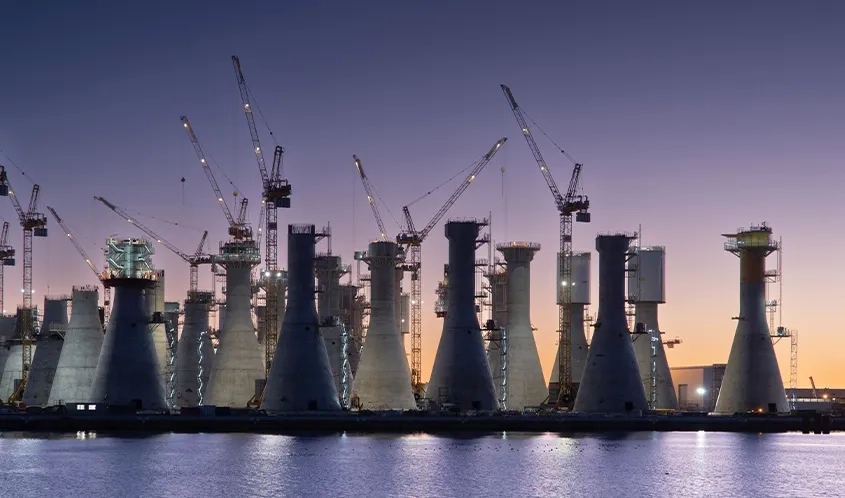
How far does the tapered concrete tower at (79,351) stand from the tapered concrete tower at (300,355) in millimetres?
23795

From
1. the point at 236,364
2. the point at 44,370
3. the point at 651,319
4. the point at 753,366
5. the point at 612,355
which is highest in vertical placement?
the point at 651,319

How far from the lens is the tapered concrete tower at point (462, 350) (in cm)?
15125

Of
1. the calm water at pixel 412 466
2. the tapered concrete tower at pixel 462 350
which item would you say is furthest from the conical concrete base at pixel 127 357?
the tapered concrete tower at pixel 462 350

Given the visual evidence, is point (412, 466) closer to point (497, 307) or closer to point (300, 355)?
point (300, 355)

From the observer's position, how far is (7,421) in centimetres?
15300

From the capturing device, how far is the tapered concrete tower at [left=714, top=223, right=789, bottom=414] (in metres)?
152

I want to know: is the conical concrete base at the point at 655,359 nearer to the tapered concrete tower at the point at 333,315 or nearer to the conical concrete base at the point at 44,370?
the tapered concrete tower at the point at 333,315

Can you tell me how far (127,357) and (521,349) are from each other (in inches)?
1889

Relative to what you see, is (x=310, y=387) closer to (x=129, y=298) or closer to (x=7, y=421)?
(x=129, y=298)

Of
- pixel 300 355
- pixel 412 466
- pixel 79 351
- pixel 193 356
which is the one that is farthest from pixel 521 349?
pixel 412 466

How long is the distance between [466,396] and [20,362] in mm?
67594

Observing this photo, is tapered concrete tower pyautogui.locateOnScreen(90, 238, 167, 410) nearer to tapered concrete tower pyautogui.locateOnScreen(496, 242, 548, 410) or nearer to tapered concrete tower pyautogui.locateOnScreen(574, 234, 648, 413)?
tapered concrete tower pyautogui.locateOnScreen(574, 234, 648, 413)

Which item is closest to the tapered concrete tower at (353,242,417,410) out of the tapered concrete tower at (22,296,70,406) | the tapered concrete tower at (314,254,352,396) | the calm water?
the tapered concrete tower at (314,254,352,396)

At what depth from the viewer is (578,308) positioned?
18350 cm
